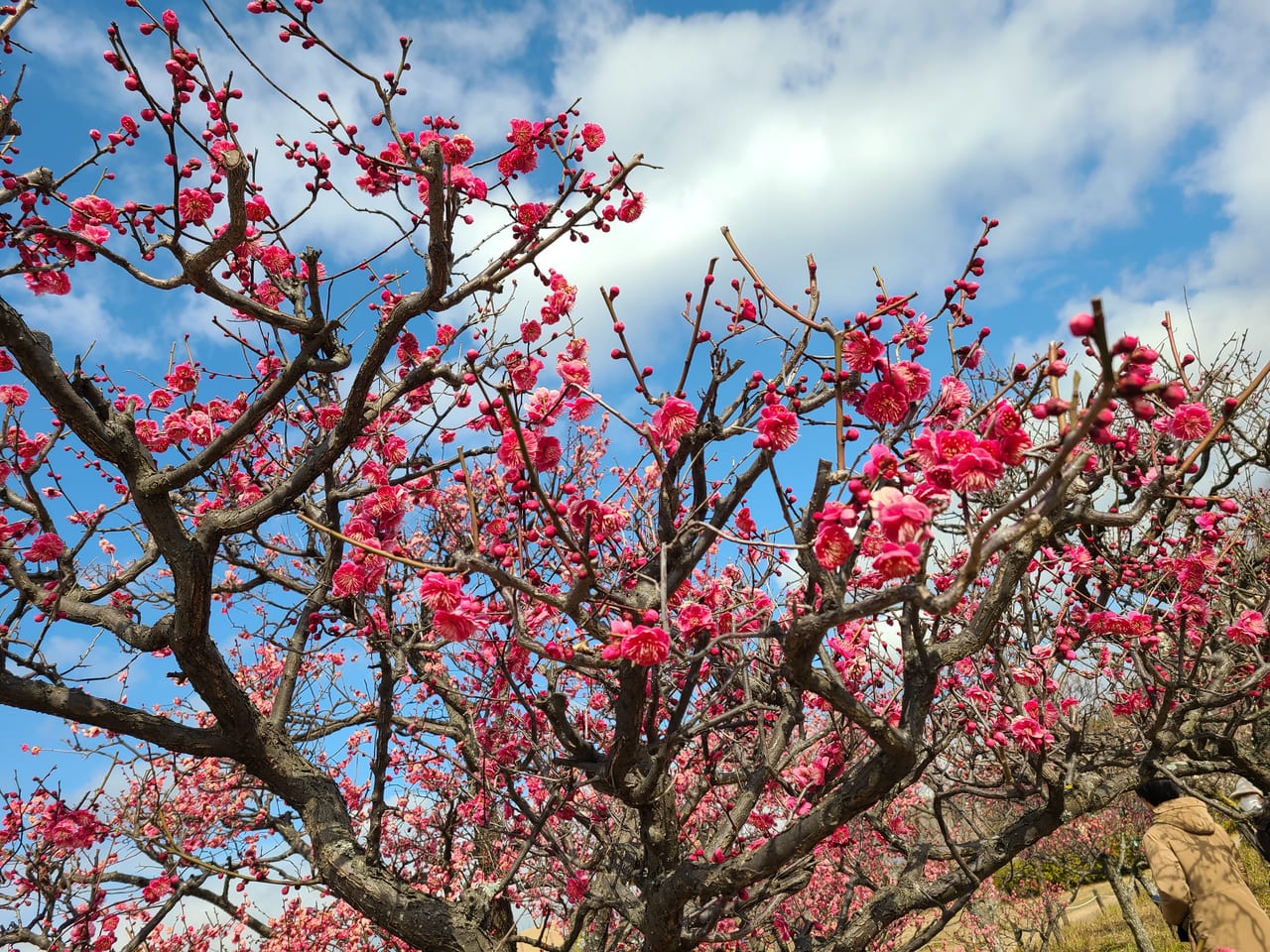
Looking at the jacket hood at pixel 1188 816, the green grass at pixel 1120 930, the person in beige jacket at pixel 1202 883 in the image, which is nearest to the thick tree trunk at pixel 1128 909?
the green grass at pixel 1120 930

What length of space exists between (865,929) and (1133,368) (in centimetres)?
383

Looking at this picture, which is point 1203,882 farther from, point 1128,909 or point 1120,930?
point 1120,930

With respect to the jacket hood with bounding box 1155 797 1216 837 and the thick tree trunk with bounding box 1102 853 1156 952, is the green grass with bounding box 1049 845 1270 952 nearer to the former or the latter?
the thick tree trunk with bounding box 1102 853 1156 952

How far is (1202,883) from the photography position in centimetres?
413

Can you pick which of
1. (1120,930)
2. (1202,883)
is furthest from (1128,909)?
(1202,883)

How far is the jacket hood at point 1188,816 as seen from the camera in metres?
4.23

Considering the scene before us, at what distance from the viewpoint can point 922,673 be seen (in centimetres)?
318

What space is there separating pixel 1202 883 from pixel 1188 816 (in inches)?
13.3

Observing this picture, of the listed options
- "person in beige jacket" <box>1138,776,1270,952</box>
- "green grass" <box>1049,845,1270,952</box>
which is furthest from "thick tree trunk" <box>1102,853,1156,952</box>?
"person in beige jacket" <box>1138,776,1270,952</box>

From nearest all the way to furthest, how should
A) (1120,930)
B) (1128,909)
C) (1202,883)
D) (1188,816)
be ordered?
1. (1202,883)
2. (1188,816)
3. (1128,909)
4. (1120,930)

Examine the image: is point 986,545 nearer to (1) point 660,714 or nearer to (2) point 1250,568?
(1) point 660,714

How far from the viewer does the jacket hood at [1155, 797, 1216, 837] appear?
423 cm

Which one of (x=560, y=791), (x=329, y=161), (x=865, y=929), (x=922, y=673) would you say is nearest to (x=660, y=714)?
(x=560, y=791)

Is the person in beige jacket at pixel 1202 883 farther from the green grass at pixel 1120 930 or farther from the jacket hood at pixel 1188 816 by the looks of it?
the green grass at pixel 1120 930
